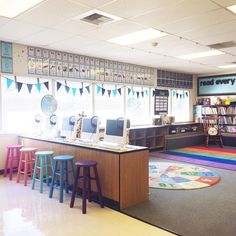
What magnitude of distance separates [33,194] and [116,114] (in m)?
3.93

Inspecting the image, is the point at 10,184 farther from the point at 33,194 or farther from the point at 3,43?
the point at 3,43

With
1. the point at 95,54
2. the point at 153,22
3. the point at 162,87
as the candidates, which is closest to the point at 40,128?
the point at 95,54

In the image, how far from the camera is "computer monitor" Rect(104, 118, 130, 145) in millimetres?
3803

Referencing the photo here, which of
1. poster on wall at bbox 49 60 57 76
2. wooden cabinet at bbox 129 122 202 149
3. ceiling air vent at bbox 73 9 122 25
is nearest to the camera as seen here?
ceiling air vent at bbox 73 9 122 25

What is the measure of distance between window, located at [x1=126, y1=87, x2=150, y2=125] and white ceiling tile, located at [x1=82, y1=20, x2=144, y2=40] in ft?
10.4

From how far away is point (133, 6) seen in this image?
3459 mm

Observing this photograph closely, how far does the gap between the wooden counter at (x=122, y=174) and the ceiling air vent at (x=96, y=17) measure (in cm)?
197

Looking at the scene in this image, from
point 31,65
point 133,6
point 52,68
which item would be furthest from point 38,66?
point 133,6

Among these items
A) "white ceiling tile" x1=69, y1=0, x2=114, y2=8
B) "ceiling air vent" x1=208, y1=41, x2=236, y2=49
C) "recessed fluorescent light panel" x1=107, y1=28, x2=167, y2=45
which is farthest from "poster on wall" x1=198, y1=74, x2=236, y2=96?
"white ceiling tile" x1=69, y1=0, x2=114, y2=8

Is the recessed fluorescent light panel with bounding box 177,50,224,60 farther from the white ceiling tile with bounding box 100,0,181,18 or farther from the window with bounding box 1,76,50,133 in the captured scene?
the window with bounding box 1,76,50,133

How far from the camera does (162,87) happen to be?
902 centimetres

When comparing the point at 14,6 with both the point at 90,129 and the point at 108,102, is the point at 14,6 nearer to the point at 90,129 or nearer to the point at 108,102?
the point at 90,129

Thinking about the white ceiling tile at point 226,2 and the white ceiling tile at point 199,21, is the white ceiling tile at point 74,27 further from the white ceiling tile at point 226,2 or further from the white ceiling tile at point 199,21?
the white ceiling tile at point 226,2

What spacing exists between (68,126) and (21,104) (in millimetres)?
1606
